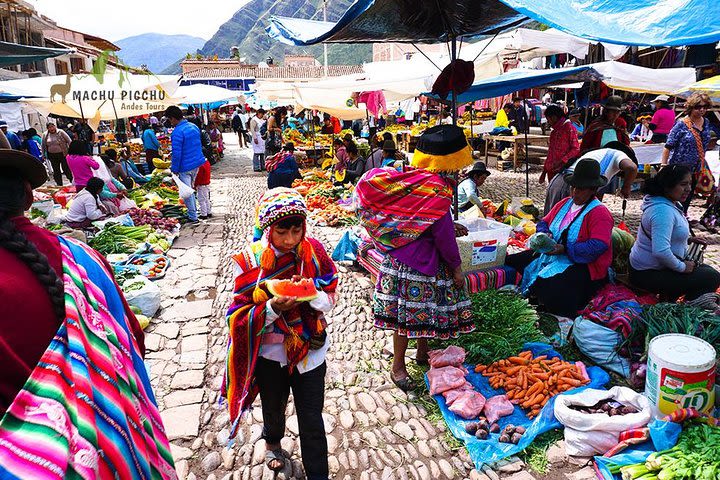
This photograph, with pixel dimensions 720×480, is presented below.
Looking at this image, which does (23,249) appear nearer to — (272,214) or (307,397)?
(272,214)

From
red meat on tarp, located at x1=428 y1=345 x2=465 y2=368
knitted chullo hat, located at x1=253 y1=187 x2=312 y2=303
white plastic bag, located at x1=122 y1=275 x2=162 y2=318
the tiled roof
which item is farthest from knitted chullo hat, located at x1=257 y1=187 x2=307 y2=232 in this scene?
the tiled roof

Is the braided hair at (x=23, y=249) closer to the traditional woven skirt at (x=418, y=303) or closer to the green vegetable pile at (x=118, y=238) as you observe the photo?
the traditional woven skirt at (x=418, y=303)

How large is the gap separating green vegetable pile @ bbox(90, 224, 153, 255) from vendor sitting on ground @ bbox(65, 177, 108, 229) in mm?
460

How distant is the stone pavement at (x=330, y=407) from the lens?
3174 mm

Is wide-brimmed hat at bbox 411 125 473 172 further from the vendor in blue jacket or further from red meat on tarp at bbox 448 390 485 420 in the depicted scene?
the vendor in blue jacket

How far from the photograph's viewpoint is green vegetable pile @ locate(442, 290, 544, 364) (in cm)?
420

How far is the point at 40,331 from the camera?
1381 millimetres

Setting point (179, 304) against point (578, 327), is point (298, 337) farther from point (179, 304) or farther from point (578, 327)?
point (179, 304)

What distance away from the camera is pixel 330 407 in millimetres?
3828

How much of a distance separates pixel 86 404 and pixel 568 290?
14.1ft

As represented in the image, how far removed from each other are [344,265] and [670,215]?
414 centimetres

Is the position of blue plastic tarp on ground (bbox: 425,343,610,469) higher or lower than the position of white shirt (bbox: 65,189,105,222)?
lower

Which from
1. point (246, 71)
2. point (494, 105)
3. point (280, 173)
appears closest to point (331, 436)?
point (280, 173)

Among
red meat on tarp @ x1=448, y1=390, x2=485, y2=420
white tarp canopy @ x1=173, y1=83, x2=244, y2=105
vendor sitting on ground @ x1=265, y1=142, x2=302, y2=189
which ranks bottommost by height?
red meat on tarp @ x1=448, y1=390, x2=485, y2=420
